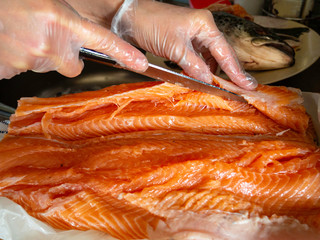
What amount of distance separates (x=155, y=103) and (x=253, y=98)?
820mm

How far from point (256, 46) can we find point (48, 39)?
2871 millimetres

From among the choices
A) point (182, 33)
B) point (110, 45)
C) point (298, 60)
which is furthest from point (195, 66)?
point (298, 60)

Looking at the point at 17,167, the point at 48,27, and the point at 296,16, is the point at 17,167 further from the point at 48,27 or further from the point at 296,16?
the point at 296,16

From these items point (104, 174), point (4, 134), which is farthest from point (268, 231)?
point (4, 134)

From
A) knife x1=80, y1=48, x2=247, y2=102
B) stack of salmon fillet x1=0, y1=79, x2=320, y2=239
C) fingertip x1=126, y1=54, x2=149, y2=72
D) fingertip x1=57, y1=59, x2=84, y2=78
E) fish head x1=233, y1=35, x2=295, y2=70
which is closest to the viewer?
stack of salmon fillet x1=0, y1=79, x2=320, y2=239

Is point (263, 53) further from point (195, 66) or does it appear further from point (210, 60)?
point (195, 66)

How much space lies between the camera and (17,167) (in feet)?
6.93

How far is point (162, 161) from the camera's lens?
1989mm

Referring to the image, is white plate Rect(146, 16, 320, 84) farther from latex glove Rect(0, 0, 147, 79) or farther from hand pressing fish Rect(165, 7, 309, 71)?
latex glove Rect(0, 0, 147, 79)

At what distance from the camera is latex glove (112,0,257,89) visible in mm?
2361

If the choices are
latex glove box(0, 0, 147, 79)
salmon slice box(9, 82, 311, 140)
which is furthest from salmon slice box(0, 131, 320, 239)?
latex glove box(0, 0, 147, 79)

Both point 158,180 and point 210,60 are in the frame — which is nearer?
point 158,180

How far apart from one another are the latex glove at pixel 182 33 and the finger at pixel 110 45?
504 millimetres

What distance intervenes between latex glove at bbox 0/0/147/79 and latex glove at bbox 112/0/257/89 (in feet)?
1.78
